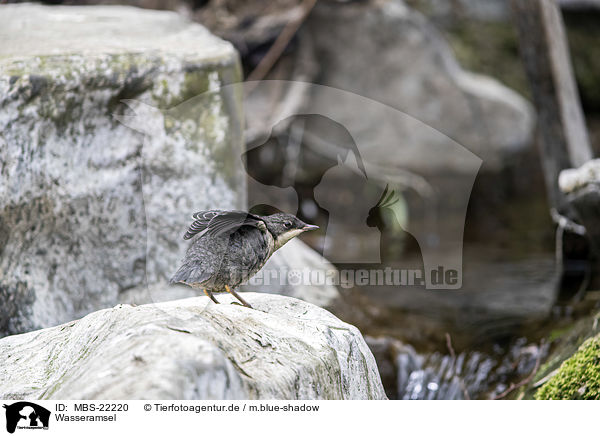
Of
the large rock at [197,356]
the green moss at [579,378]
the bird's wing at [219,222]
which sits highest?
the bird's wing at [219,222]

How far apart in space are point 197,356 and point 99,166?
131cm

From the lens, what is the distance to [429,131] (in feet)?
16.5

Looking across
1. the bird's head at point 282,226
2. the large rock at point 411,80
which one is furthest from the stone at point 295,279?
the large rock at point 411,80

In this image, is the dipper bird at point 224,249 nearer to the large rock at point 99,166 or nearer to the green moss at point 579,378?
the large rock at point 99,166

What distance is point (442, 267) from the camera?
11.8 ft

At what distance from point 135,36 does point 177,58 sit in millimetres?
423

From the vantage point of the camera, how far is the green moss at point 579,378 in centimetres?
194

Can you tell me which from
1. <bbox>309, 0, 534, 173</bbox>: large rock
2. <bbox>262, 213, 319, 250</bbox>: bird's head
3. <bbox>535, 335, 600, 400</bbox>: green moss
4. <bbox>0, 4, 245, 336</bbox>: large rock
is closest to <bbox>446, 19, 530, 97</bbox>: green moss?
<bbox>309, 0, 534, 173</bbox>: large rock

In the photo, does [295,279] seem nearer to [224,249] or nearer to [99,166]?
[99,166]
